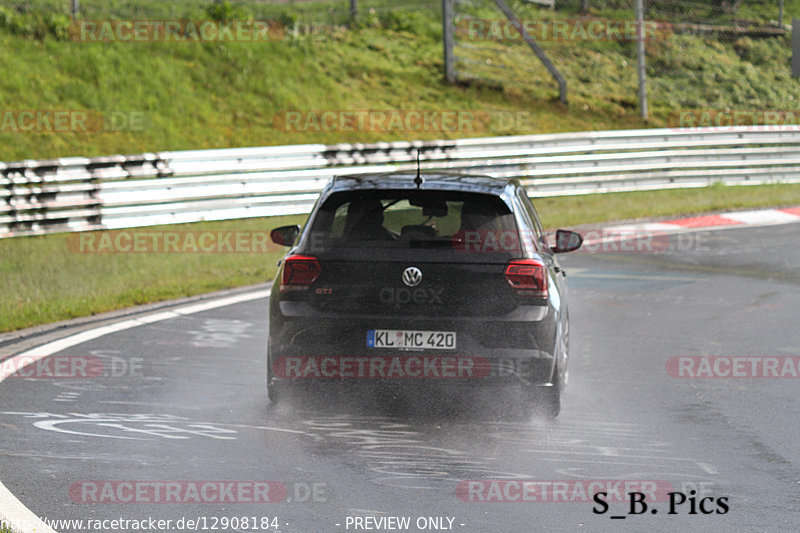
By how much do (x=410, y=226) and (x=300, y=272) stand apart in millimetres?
737

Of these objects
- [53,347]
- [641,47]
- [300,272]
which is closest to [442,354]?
[300,272]

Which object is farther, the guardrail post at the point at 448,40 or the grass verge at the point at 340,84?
the guardrail post at the point at 448,40

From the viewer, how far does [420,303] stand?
24.3 feet

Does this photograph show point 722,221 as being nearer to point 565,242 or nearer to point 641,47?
point 641,47

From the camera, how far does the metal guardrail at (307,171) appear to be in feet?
58.9

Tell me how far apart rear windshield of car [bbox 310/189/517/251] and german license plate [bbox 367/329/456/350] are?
515 mm

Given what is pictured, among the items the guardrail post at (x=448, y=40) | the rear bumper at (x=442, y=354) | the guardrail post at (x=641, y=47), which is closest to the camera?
the rear bumper at (x=442, y=354)

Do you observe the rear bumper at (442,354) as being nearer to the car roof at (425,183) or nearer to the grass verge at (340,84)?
the car roof at (425,183)

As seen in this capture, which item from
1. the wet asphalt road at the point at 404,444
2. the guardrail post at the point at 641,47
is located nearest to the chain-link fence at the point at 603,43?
the guardrail post at the point at 641,47

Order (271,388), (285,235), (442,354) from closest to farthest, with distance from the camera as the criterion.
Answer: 1. (442,354)
2. (271,388)
3. (285,235)

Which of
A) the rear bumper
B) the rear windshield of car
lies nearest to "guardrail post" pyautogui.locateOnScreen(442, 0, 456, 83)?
the rear windshield of car

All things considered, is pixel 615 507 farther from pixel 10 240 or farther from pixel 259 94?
pixel 259 94

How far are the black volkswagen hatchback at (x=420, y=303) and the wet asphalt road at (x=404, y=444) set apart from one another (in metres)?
0.35

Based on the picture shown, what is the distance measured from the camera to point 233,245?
17.6m
